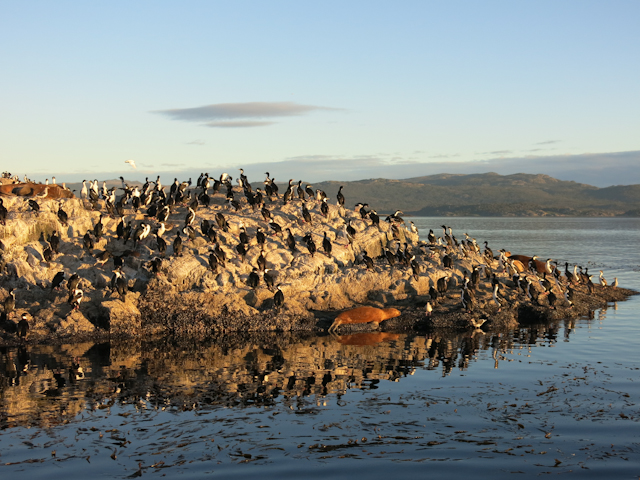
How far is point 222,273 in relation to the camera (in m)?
27.7

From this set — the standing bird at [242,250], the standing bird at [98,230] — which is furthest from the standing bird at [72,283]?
the standing bird at [242,250]

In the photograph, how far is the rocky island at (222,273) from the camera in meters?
26.2

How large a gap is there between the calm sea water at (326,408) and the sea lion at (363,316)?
216 cm

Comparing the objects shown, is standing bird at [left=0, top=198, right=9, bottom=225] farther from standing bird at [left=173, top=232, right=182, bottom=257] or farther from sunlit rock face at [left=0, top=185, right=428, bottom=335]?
standing bird at [left=173, top=232, right=182, bottom=257]

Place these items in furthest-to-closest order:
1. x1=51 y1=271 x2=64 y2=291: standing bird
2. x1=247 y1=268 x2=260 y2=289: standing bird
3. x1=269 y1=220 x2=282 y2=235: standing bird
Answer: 1. x1=269 y1=220 x2=282 y2=235: standing bird
2. x1=247 y1=268 x2=260 y2=289: standing bird
3. x1=51 y1=271 x2=64 y2=291: standing bird

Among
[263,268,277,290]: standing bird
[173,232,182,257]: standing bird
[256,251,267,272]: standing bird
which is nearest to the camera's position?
[263,268,277,290]: standing bird

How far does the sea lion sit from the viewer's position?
2690cm

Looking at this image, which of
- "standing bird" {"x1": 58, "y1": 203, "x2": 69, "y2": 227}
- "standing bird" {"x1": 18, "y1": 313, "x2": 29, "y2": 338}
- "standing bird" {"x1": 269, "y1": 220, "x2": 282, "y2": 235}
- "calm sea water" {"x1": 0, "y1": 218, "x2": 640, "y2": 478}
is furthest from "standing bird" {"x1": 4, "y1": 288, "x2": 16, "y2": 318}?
"standing bird" {"x1": 269, "y1": 220, "x2": 282, "y2": 235}

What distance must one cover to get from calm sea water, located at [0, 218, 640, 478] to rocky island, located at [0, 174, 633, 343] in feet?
6.48

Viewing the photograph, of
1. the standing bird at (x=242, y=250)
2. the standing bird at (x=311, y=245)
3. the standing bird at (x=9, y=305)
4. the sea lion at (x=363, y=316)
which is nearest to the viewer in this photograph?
the standing bird at (x=9, y=305)

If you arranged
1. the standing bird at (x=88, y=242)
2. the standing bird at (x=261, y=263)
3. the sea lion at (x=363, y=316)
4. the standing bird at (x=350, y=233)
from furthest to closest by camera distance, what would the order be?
the standing bird at (x=350, y=233) < the standing bird at (x=261, y=263) < the standing bird at (x=88, y=242) < the sea lion at (x=363, y=316)

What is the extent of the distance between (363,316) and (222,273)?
6439 millimetres

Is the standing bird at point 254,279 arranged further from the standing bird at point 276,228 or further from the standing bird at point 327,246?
the standing bird at point 327,246

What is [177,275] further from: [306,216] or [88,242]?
[306,216]
